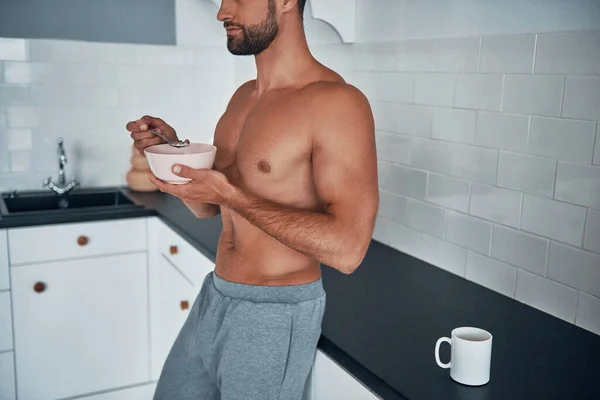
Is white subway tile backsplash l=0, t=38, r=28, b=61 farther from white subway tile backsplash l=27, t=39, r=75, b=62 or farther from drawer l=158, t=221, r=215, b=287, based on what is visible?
drawer l=158, t=221, r=215, b=287

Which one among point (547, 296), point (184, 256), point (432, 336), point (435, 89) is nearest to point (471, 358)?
point (432, 336)

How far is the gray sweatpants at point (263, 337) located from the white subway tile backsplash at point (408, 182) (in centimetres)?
67

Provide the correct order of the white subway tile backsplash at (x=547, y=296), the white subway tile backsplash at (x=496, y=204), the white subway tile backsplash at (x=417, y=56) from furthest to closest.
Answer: the white subway tile backsplash at (x=417, y=56)
the white subway tile backsplash at (x=496, y=204)
the white subway tile backsplash at (x=547, y=296)

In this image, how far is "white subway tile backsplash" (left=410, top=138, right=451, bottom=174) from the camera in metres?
1.75

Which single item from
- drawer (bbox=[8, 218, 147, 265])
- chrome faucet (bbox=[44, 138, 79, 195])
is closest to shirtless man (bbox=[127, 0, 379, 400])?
drawer (bbox=[8, 218, 147, 265])

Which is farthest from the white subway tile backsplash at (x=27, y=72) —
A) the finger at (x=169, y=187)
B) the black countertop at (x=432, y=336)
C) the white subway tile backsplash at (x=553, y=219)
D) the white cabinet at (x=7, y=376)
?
the white subway tile backsplash at (x=553, y=219)

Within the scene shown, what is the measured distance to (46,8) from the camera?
2.61 metres

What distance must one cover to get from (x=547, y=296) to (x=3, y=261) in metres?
1.77

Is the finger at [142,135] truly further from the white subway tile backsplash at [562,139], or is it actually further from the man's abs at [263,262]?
the white subway tile backsplash at [562,139]

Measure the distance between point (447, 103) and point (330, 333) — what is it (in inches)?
29.1

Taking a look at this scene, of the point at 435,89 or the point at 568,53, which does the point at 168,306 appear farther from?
the point at 568,53

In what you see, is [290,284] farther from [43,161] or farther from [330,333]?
[43,161]

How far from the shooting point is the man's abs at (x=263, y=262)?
4.18ft

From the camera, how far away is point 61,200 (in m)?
2.71
